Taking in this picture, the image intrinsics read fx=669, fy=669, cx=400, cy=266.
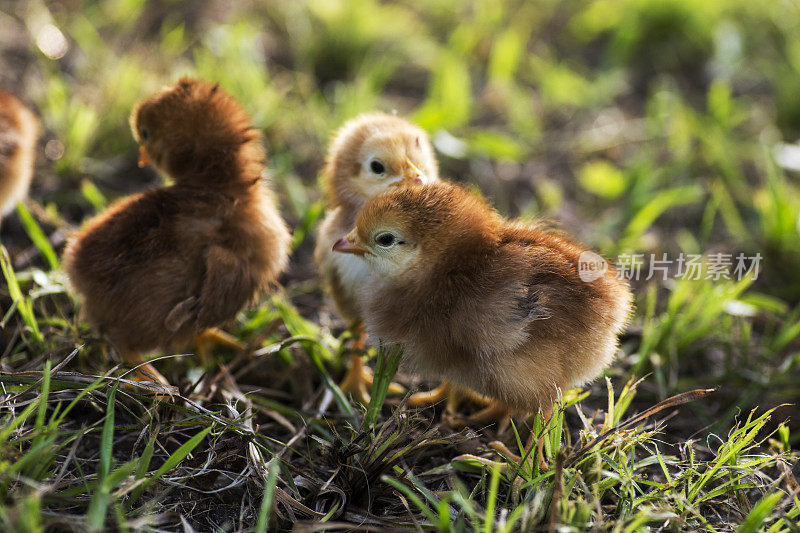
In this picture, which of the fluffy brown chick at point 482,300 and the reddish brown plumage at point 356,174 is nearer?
the fluffy brown chick at point 482,300

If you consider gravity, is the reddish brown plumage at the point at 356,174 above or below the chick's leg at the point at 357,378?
above

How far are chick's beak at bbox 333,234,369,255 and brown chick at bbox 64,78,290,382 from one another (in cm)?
47

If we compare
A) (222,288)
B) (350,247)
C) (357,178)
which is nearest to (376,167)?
(357,178)

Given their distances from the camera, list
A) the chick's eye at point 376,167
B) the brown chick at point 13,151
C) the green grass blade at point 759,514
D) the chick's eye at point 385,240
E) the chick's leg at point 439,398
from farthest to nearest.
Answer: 1. the brown chick at point 13,151
2. the chick's leg at point 439,398
3. the chick's eye at point 376,167
4. the chick's eye at point 385,240
5. the green grass blade at point 759,514

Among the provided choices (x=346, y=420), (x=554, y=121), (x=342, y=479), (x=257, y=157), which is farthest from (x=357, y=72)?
(x=342, y=479)

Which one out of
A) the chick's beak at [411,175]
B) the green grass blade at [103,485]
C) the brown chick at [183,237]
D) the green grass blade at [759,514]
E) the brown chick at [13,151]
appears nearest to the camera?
the green grass blade at [103,485]

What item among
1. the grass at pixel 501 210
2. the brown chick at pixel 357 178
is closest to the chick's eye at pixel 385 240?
the brown chick at pixel 357 178

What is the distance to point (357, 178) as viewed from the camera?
9.80 ft

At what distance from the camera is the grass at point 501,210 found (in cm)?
243

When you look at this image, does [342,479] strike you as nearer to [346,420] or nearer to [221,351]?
[346,420]

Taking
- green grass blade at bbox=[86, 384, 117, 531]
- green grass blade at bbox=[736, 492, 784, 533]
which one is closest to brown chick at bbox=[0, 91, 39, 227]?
green grass blade at bbox=[86, 384, 117, 531]

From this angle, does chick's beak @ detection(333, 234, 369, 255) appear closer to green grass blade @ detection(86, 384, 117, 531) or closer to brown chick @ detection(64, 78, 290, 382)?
brown chick @ detection(64, 78, 290, 382)

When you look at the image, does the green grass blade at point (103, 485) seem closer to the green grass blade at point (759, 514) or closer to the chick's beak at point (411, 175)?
the chick's beak at point (411, 175)

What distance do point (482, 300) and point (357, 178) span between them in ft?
2.96
